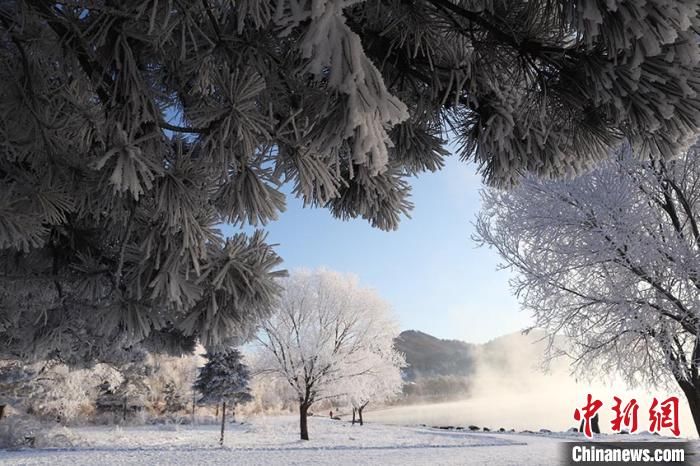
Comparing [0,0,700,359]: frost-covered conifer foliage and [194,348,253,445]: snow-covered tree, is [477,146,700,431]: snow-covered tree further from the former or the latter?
[194,348,253,445]: snow-covered tree

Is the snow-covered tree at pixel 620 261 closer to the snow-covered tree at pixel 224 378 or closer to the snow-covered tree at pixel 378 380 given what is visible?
the snow-covered tree at pixel 378 380

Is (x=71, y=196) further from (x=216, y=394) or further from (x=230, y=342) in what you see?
(x=216, y=394)

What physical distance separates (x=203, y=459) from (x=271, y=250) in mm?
13834

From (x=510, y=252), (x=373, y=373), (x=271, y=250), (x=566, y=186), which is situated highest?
(x=566, y=186)

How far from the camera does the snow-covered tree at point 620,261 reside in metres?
6.08

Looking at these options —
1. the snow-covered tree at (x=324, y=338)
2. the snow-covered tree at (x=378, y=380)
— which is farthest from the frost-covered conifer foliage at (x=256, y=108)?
the snow-covered tree at (x=378, y=380)

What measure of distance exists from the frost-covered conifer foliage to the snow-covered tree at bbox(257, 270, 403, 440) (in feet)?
63.4

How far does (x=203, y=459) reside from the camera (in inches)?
523

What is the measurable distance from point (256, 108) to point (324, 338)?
2134cm

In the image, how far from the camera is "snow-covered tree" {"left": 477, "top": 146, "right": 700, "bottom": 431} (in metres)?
6.08

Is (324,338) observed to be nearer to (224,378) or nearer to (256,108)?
(224,378)

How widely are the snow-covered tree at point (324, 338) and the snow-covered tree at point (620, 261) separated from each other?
14.8m

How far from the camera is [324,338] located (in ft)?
72.0

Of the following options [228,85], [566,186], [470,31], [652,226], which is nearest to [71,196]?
[228,85]
